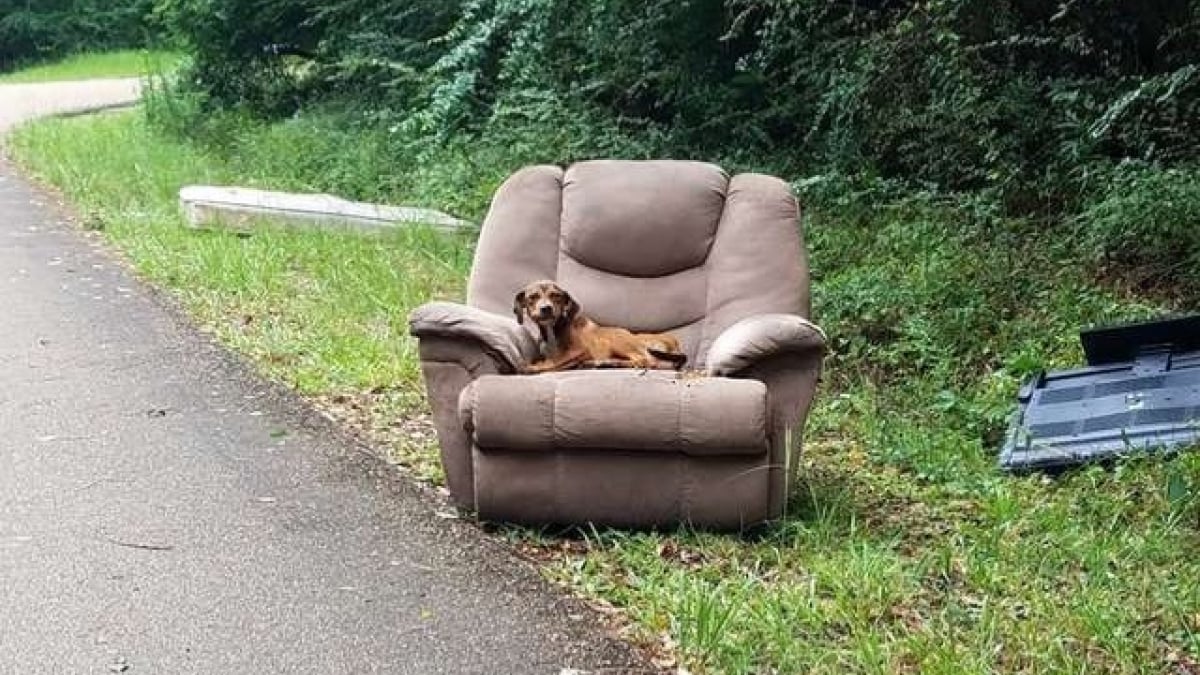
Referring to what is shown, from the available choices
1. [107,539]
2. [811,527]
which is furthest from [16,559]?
[811,527]

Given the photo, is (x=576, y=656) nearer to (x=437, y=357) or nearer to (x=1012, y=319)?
(x=437, y=357)

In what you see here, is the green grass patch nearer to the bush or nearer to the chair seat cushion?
the chair seat cushion

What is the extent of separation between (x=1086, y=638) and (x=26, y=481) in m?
3.59

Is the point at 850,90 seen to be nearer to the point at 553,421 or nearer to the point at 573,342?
the point at 573,342

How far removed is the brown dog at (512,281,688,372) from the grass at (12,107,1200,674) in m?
0.66

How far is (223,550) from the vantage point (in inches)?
179

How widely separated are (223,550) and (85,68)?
90.5ft

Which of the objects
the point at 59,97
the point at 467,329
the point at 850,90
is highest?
the point at 850,90

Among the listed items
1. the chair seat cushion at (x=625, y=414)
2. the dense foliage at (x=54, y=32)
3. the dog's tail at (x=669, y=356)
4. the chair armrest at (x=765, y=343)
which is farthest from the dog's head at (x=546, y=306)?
the dense foliage at (x=54, y=32)

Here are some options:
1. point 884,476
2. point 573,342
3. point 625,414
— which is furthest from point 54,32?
point 625,414

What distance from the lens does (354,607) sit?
13.5 ft

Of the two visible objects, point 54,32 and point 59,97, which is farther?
point 54,32

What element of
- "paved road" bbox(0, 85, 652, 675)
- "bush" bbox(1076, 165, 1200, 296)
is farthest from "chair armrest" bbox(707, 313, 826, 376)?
"bush" bbox(1076, 165, 1200, 296)

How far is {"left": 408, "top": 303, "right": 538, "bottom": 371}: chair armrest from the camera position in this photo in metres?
4.82
